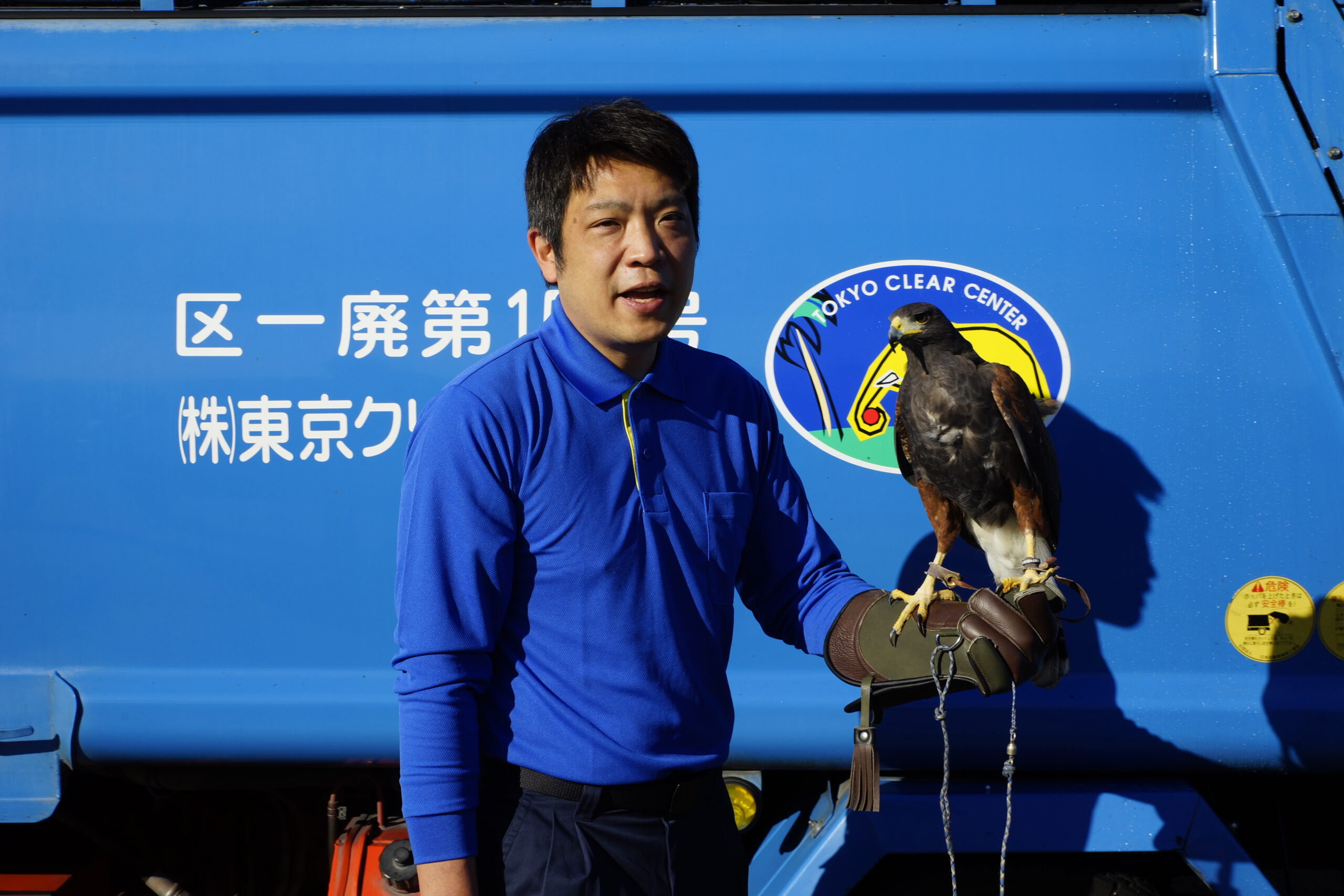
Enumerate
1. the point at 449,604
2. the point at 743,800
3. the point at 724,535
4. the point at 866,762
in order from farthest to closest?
the point at 743,800
the point at 866,762
the point at 724,535
the point at 449,604

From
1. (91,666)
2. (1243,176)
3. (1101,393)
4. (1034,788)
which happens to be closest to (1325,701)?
(1034,788)

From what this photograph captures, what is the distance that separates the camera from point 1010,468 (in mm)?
1830

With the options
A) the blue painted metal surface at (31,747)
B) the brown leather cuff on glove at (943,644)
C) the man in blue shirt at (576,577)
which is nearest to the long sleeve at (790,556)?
the brown leather cuff on glove at (943,644)

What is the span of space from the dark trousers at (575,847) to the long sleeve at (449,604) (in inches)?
3.9

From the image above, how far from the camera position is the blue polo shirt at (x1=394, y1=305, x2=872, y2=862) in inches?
47.3

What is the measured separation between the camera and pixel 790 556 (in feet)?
5.09

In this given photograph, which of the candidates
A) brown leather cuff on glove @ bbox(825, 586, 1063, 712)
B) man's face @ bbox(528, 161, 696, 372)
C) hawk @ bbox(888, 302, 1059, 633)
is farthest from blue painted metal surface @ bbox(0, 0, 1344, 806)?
man's face @ bbox(528, 161, 696, 372)

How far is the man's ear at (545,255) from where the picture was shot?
1353 millimetres

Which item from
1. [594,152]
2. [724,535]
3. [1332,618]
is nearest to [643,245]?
[594,152]

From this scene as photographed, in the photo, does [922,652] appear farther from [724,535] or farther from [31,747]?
[31,747]

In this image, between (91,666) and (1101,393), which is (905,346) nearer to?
(1101,393)

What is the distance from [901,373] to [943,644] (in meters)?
0.66

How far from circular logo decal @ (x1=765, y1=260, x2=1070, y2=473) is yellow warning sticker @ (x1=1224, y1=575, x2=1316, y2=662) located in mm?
580

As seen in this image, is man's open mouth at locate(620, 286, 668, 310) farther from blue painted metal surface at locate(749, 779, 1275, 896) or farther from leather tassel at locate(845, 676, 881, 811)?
blue painted metal surface at locate(749, 779, 1275, 896)
